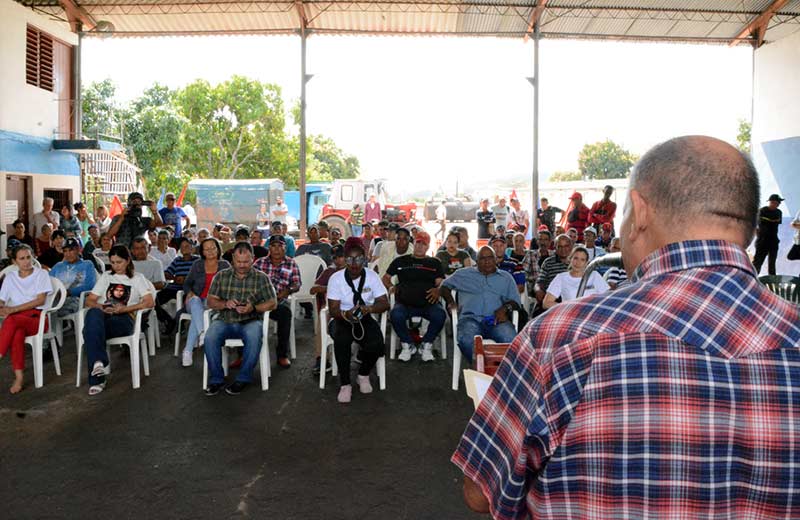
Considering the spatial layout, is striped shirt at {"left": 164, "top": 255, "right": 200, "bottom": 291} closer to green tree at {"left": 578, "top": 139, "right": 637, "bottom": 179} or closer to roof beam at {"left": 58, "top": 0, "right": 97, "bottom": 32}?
roof beam at {"left": 58, "top": 0, "right": 97, "bottom": 32}

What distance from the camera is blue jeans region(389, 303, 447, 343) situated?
6457 millimetres

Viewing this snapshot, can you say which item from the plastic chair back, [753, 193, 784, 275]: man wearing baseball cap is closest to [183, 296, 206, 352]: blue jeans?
the plastic chair back

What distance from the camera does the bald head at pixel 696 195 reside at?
106 centimetres

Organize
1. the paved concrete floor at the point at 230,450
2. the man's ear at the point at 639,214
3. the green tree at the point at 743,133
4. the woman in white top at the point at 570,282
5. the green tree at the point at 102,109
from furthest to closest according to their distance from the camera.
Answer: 1. the green tree at the point at 743,133
2. the green tree at the point at 102,109
3. the woman in white top at the point at 570,282
4. the paved concrete floor at the point at 230,450
5. the man's ear at the point at 639,214

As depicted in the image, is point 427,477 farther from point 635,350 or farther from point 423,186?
point 423,186

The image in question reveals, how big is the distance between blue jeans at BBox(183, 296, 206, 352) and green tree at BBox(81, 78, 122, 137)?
1911cm

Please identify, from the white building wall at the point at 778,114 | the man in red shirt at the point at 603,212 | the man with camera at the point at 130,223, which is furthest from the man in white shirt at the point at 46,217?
the white building wall at the point at 778,114

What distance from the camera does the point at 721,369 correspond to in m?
0.98

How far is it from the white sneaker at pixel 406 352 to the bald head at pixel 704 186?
18.1 feet

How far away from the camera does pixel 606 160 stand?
5569cm

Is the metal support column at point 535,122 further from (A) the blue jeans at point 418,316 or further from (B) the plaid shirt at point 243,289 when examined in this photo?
(B) the plaid shirt at point 243,289

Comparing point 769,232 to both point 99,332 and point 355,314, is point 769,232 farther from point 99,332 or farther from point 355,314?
point 99,332

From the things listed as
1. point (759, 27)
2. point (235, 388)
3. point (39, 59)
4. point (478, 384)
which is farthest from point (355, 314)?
point (759, 27)

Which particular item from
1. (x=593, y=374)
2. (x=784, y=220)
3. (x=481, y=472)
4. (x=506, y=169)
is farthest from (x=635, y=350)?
(x=506, y=169)
